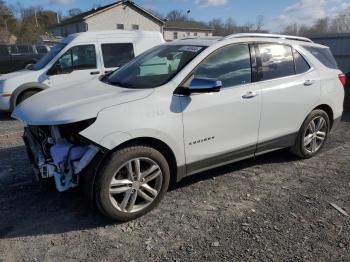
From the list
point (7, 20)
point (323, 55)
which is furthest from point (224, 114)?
point (7, 20)

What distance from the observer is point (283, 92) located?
172 inches

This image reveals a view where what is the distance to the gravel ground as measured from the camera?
9.95 feet

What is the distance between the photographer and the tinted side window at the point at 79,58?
812 cm

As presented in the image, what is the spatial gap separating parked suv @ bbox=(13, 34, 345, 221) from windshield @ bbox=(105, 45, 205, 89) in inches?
0.7

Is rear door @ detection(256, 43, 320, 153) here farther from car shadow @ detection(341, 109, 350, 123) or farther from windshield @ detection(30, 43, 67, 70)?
windshield @ detection(30, 43, 67, 70)

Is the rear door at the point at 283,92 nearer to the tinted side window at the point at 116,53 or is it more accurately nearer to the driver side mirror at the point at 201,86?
the driver side mirror at the point at 201,86

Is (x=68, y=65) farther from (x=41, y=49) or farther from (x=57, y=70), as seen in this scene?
(x=41, y=49)

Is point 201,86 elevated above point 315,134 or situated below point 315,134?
above

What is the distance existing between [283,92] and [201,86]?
1411 mm

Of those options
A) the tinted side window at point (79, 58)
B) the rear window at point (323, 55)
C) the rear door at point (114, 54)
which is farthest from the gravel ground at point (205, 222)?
the rear door at point (114, 54)

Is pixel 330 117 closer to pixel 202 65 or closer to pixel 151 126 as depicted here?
pixel 202 65

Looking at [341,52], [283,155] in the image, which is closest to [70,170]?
[283,155]

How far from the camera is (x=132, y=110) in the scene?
3283 mm

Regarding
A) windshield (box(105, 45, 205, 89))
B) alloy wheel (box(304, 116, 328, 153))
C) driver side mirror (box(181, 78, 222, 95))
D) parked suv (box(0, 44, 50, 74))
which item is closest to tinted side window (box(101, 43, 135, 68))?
windshield (box(105, 45, 205, 89))
